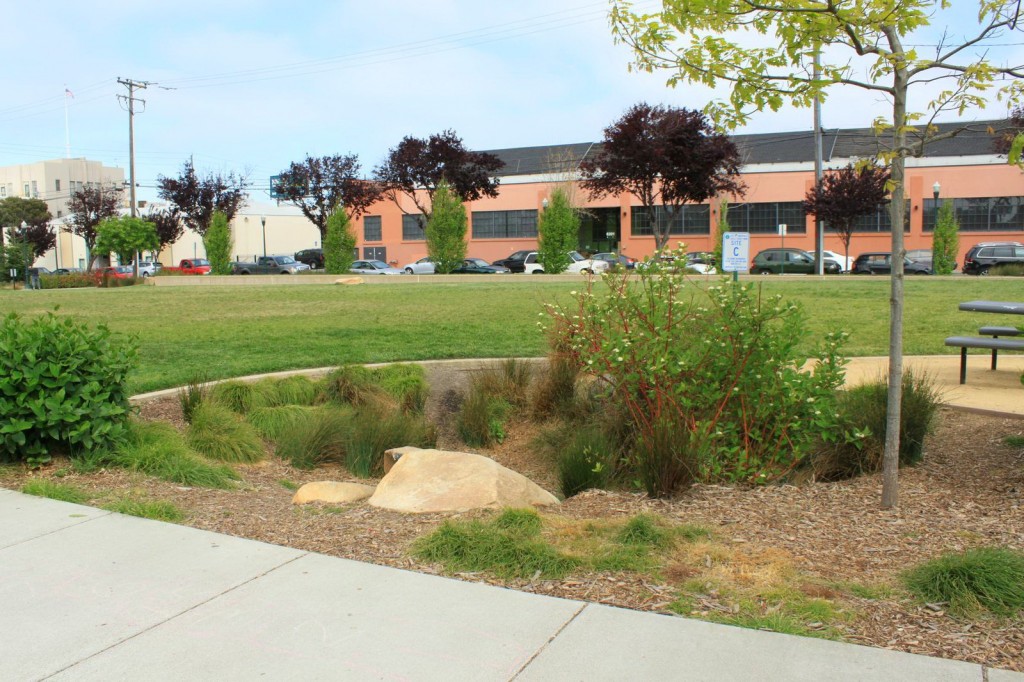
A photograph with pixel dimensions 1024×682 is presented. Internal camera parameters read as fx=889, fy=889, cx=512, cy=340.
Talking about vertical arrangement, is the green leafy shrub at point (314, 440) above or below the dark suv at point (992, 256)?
below

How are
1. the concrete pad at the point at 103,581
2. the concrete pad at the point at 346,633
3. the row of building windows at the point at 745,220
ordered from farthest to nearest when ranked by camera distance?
the row of building windows at the point at 745,220
the concrete pad at the point at 103,581
the concrete pad at the point at 346,633

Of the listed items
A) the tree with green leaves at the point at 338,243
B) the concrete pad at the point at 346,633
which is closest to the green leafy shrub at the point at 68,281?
the tree with green leaves at the point at 338,243

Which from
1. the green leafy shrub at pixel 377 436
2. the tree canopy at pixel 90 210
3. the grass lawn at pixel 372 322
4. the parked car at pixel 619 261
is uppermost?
the tree canopy at pixel 90 210

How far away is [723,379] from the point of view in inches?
257

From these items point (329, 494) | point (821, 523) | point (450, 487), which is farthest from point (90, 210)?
point (821, 523)

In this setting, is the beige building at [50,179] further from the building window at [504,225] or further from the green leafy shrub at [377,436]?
the green leafy shrub at [377,436]

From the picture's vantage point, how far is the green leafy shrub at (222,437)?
759 centimetres

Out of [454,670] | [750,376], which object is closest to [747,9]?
[750,376]

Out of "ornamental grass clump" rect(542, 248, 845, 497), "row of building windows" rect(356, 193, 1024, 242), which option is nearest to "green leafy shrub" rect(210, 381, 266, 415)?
"ornamental grass clump" rect(542, 248, 845, 497)

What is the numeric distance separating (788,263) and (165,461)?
3988 cm

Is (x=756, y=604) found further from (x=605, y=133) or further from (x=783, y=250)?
(x=783, y=250)

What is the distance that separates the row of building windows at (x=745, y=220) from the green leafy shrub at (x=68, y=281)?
21.0 m

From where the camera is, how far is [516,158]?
67062 millimetres

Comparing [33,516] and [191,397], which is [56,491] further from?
[191,397]
